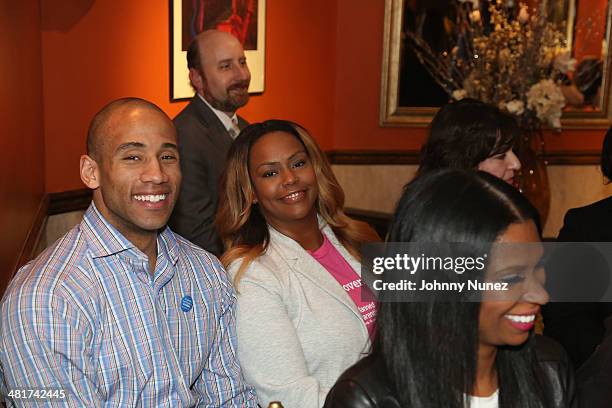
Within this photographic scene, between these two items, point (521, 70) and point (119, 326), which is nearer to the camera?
point (119, 326)

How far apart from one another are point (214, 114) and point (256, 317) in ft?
5.11

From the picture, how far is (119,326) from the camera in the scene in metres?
1.91

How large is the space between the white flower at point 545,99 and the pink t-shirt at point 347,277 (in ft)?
6.67

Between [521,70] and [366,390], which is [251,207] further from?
[521,70]

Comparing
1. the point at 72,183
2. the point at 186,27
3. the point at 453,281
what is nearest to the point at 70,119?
the point at 72,183

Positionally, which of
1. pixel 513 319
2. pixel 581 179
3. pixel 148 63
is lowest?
pixel 581 179

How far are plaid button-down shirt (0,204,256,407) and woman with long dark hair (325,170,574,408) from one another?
0.59 m

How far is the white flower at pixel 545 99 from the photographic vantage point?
163 inches

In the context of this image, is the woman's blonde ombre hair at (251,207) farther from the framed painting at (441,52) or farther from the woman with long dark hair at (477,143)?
the framed painting at (441,52)

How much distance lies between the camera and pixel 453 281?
4.79ft

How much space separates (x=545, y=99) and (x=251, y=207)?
222 cm

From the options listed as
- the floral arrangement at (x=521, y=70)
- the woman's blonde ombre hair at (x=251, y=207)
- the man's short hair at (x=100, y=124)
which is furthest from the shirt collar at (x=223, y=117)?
the man's short hair at (x=100, y=124)

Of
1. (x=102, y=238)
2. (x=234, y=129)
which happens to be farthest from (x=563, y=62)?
(x=102, y=238)

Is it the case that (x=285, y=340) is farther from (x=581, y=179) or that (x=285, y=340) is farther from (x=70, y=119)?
(x=581, y=179)
